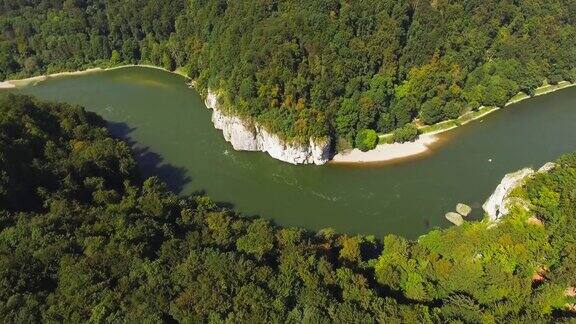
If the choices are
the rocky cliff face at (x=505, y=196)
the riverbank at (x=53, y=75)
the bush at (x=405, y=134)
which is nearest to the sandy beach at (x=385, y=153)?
the bush at (x=405, y=134)

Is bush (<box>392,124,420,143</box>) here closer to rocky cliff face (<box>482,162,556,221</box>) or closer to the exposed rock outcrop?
rocky cliff face (<box>482,162,556,221</box>)

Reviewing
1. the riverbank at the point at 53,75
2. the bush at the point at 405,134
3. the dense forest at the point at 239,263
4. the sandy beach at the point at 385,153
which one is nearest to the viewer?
the dense forest at the point at 239,263

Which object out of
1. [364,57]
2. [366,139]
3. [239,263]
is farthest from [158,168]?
[364,57]

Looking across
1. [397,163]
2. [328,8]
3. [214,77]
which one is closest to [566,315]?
[397,163]

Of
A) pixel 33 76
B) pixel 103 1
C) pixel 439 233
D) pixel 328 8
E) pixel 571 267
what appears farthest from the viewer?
pixel 103 1

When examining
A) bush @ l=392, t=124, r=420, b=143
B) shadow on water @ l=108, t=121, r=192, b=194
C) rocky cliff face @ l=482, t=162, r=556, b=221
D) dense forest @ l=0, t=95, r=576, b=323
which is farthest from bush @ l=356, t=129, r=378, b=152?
shadow on water @ l=108, t=121, r=192, b=194

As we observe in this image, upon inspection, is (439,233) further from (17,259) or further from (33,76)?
(33,76)

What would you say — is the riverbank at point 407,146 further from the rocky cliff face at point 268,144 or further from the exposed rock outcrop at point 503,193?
the exposed rock outcrop at point 503,193
